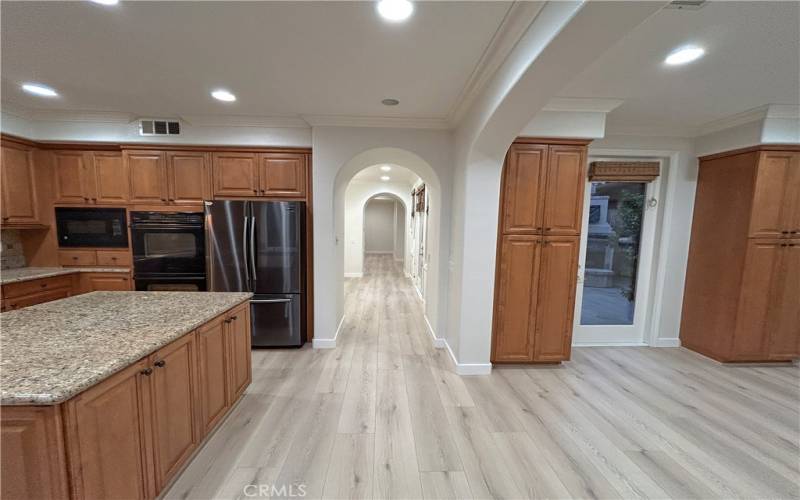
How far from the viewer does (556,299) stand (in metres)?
3.04

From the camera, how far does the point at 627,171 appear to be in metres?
3.46

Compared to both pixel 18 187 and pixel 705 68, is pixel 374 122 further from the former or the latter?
pixel 18 187

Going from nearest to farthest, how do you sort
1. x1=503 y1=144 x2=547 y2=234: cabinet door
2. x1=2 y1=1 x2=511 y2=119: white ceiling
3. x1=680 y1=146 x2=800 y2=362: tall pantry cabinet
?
x1=2 y1=1 x2=511 y2=119: white ceiling, x1=503 y1=144 x2=547 y2=234: cabinet door, x1=680 y1=146 x2=800 y2=362: tall pantry cabinet

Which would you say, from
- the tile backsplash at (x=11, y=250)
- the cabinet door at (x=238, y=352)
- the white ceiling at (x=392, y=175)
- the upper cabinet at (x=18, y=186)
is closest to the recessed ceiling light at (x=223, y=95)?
the cabinet door at (x=238, y=352)

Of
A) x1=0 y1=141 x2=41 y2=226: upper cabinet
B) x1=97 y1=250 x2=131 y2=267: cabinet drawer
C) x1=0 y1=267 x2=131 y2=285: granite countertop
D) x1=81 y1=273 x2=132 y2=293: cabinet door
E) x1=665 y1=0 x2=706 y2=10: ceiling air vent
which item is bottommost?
x1=81 y1=273 x2=132 y2=293: cabinet door

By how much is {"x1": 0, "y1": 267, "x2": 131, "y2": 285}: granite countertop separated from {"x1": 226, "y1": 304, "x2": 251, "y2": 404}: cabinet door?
215 cm

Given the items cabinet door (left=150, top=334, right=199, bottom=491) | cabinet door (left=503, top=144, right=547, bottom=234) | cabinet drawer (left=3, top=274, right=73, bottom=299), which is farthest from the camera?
cabinet door (left=503, top=144, right=547, bottom=234)

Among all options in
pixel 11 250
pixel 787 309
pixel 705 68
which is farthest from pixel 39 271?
pixel 787 309

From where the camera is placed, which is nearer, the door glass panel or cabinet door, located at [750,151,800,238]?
cabinet door, located at [750,151,800,238]

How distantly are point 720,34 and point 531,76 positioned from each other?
122 cm

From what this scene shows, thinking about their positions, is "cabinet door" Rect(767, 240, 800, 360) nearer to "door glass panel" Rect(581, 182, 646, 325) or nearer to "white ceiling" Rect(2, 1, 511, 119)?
"door glass panel" Rect(581, 182, 646, 325)

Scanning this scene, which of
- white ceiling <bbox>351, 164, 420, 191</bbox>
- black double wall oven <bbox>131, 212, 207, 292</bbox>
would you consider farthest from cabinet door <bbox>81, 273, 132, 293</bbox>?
white ceiling <bbox>351, 164, 420, 191</bbox>

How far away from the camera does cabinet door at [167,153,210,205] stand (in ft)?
11.0

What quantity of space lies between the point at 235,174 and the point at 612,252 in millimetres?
4741
